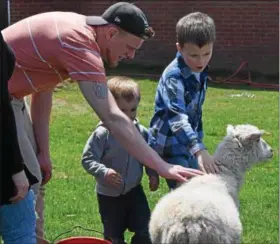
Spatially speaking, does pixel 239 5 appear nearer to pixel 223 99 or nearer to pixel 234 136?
pixel 223 99

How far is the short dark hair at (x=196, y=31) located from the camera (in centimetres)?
477

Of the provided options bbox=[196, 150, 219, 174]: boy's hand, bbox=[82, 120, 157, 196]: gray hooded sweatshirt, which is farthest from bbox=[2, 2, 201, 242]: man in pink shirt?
bbox=[82, 120, 157, 196]: gray hooded sweatshirt

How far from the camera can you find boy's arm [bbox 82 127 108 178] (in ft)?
16.0

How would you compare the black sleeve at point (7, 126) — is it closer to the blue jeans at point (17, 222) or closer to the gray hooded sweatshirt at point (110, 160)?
the blue jeans at point (17, 222)

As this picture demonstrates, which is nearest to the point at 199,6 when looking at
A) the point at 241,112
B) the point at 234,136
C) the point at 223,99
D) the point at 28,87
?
the point at 223,99

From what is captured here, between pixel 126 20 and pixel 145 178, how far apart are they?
3893mm

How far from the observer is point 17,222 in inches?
140

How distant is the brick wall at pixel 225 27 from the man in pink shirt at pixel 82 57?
13.0 metres

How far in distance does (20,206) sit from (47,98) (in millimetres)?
1185

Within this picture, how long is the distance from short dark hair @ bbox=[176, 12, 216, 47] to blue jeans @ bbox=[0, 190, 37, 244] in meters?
1.79

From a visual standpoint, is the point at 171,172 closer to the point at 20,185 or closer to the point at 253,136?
the point at 20,185

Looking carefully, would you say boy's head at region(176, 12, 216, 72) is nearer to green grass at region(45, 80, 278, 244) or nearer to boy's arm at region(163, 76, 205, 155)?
boy's arm at region(163, 76, 205, 155)

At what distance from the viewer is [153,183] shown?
5.12m

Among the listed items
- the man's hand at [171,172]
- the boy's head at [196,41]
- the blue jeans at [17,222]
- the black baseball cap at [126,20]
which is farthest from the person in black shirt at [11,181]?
the boy's head at [196,41]
